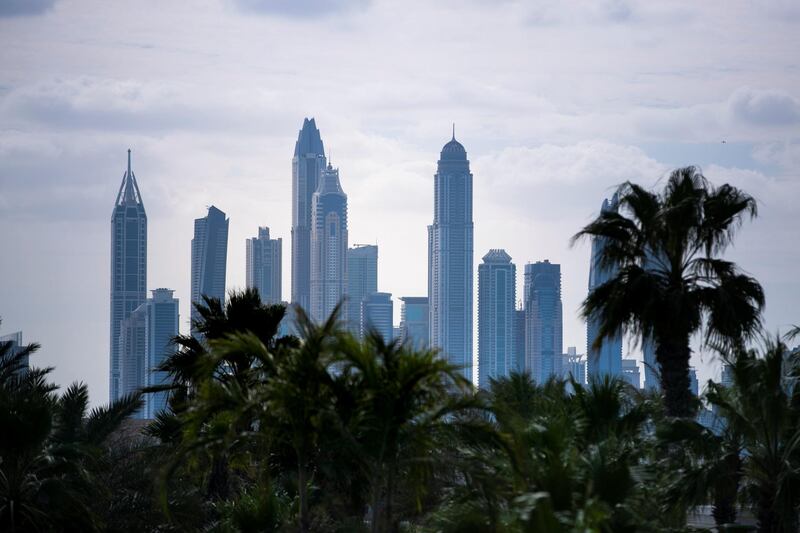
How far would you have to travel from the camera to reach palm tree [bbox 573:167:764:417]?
21.2 m

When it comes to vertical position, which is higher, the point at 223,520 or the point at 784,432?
the point at 784,432

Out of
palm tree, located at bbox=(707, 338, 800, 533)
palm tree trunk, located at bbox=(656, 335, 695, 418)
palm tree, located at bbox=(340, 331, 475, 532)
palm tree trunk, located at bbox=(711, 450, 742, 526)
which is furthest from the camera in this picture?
palm tree trunk, located at bbox=(656, 335, 695, 418)

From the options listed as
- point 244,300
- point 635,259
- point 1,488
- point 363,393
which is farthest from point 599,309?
point 1,488

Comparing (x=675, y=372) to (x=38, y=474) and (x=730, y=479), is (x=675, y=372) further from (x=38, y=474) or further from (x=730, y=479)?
(x=38, y=474)

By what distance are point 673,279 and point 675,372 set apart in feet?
4.68

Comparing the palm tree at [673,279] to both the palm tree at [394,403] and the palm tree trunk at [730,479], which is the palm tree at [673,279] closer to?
the palm tree trunk at [730,479]

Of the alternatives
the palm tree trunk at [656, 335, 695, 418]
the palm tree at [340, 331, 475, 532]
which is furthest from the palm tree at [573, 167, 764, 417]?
the palm tree at [340, 331, 475, 532]

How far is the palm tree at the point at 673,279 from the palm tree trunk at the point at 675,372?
15mm

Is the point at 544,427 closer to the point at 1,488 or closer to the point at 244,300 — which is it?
the point at 1,488

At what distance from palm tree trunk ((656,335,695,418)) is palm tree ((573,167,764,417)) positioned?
0.02 m

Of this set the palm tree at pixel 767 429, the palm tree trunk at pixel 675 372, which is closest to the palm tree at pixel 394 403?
the palm tree at pixel 767 429

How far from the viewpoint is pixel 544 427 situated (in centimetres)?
1504

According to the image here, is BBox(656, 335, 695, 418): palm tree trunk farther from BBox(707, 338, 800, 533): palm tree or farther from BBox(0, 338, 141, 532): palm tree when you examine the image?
BBox(0, 338, 141, 532): palm tree

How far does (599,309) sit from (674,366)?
1.43 metres
